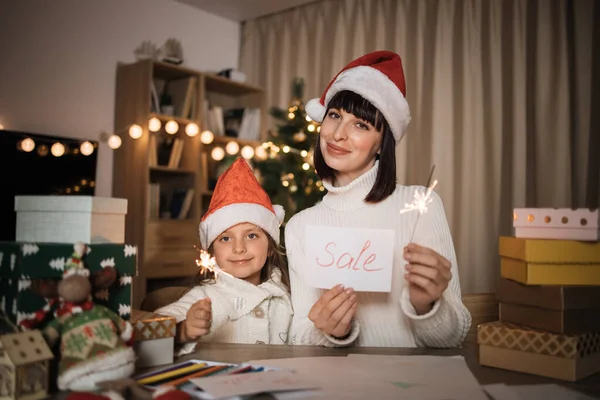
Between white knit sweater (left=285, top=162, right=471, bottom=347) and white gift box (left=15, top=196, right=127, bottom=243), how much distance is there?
595 mm

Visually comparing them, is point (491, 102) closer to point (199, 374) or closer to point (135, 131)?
point (135, 131)

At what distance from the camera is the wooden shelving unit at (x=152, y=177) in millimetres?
3832

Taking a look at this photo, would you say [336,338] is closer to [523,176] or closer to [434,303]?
[434,303]

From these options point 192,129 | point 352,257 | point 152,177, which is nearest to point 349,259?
point 352,257

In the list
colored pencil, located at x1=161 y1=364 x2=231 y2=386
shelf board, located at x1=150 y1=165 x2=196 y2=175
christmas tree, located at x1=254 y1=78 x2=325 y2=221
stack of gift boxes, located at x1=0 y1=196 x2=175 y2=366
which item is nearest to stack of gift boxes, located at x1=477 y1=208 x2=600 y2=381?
colored pencil, located at x1=161 y1=364 x2=231 y2=386

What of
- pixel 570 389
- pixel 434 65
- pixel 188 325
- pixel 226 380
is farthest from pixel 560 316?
pixel 434 65

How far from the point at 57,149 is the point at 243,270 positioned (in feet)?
8.04

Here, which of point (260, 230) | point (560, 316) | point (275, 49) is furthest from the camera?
point (275, 49)

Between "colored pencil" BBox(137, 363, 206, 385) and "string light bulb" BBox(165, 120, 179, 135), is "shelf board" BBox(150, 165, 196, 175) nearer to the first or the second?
"string light bulb" BBox(165, 120, 179, 135)

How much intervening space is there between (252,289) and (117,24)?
336cm

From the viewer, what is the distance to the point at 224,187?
5.50ft

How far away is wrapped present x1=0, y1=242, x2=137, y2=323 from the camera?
32.0 inches

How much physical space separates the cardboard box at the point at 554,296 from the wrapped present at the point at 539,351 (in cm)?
5

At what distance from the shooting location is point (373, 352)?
3.66 feet
